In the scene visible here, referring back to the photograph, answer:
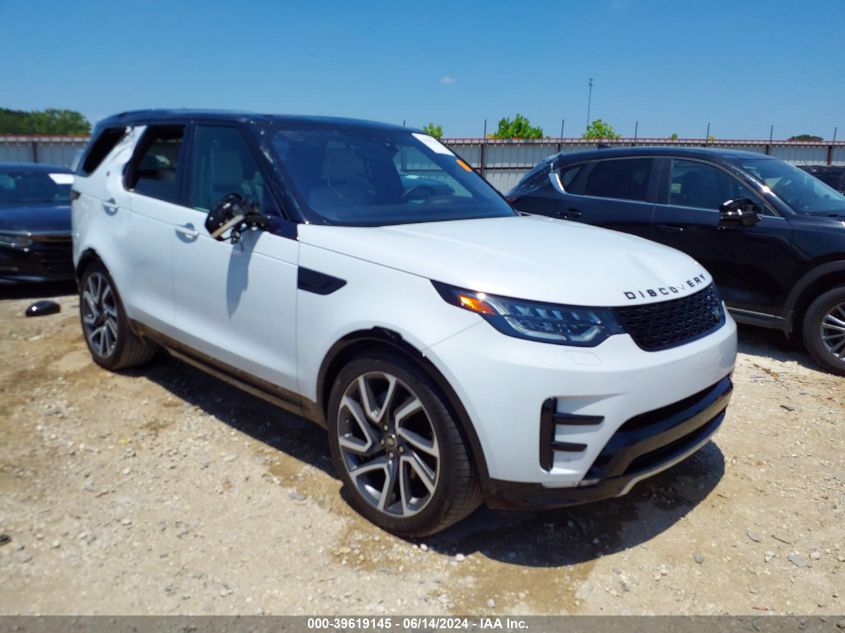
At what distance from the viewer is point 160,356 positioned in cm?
505

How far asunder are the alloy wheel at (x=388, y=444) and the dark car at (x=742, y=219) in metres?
3.85

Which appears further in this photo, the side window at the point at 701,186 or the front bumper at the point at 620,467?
the side window at the point at 701,186

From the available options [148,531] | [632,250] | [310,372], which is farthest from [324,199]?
[148,531]

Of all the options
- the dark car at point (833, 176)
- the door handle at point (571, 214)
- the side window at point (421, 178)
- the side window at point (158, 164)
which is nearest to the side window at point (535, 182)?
the door handle at point (571, 214)

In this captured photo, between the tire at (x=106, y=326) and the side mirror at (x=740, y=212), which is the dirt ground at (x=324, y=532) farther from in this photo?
the side mirror at (x=740, y=212)

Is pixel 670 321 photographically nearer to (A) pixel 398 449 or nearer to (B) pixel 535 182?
(A) pixel 398 449

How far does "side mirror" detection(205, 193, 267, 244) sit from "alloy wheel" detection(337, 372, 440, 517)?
95cm

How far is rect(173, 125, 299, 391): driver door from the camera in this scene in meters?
3.16

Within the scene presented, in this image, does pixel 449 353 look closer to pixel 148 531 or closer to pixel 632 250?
pixel 632 250

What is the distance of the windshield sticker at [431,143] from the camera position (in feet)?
13.8

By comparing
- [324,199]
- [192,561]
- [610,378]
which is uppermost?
[324,199]

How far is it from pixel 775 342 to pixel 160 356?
5.28m

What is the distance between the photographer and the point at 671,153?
6.16m

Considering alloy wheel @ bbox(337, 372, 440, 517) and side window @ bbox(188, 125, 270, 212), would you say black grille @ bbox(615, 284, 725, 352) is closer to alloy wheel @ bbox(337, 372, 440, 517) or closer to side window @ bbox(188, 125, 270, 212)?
alloy wheel @ bbox(337, 372, 440, 517)
